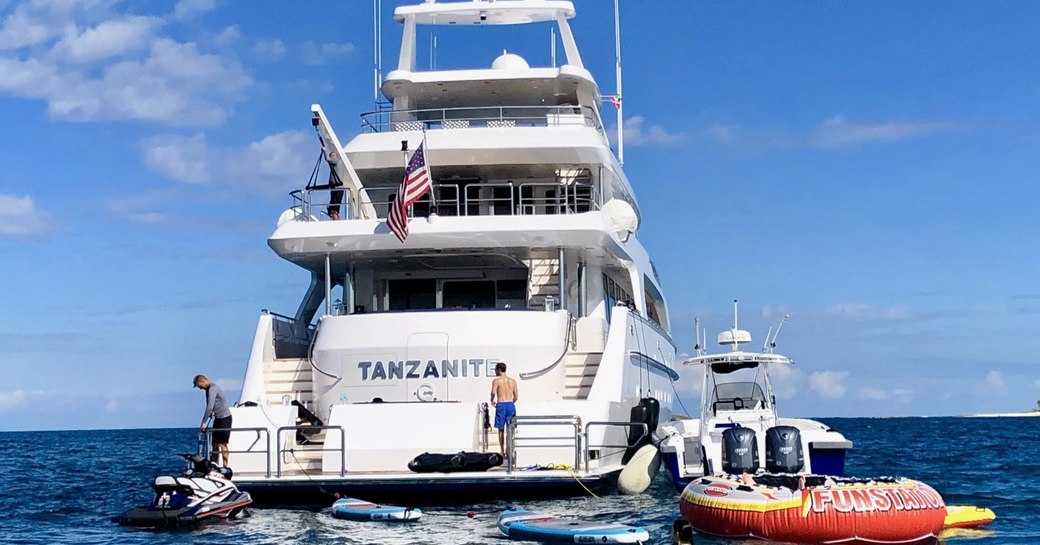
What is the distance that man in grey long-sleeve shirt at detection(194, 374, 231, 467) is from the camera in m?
→ 16.1

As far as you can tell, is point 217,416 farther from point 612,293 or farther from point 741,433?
point 612,293

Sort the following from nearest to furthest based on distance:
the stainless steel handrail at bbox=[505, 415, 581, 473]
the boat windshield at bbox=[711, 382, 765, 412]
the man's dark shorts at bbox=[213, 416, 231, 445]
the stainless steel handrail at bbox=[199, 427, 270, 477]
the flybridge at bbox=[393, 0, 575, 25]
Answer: the stainless steel handrail at bbox=[505, 415, 581, 473]
the stainless steel handrail at bbox=[199, 427, 270, 477]
the man's dark shorts at bbox=[213, 416, 231, 445]
the boat windshield at bbox=[711, 382, 765, 412]
the flybridge at bbox=[393, 0, 575, 25]

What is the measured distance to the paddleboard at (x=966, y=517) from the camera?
1473cm

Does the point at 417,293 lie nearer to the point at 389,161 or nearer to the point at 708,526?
the point at 389,161

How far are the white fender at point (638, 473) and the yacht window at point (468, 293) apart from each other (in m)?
5.19

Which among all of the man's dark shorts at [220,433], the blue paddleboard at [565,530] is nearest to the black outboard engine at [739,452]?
the blue paddleboard at [565,530]

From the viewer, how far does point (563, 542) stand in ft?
42.5

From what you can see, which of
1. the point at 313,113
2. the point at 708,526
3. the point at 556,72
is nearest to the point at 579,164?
the point at 556,72

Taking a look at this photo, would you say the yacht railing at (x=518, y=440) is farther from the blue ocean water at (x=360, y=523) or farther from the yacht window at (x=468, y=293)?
the yacht window at (x=468, y=293)

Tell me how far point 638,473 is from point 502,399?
2.22 metres

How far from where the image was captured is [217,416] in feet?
53.6

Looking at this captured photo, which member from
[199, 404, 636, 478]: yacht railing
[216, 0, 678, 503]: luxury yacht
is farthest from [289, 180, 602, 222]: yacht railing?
[199, 404, 636, 478]: yacht railing

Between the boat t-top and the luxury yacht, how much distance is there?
2.36 feet

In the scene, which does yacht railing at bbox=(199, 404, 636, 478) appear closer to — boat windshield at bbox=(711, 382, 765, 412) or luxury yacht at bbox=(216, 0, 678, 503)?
luxury yacht at bbox=(216, 0, 678, 503)
